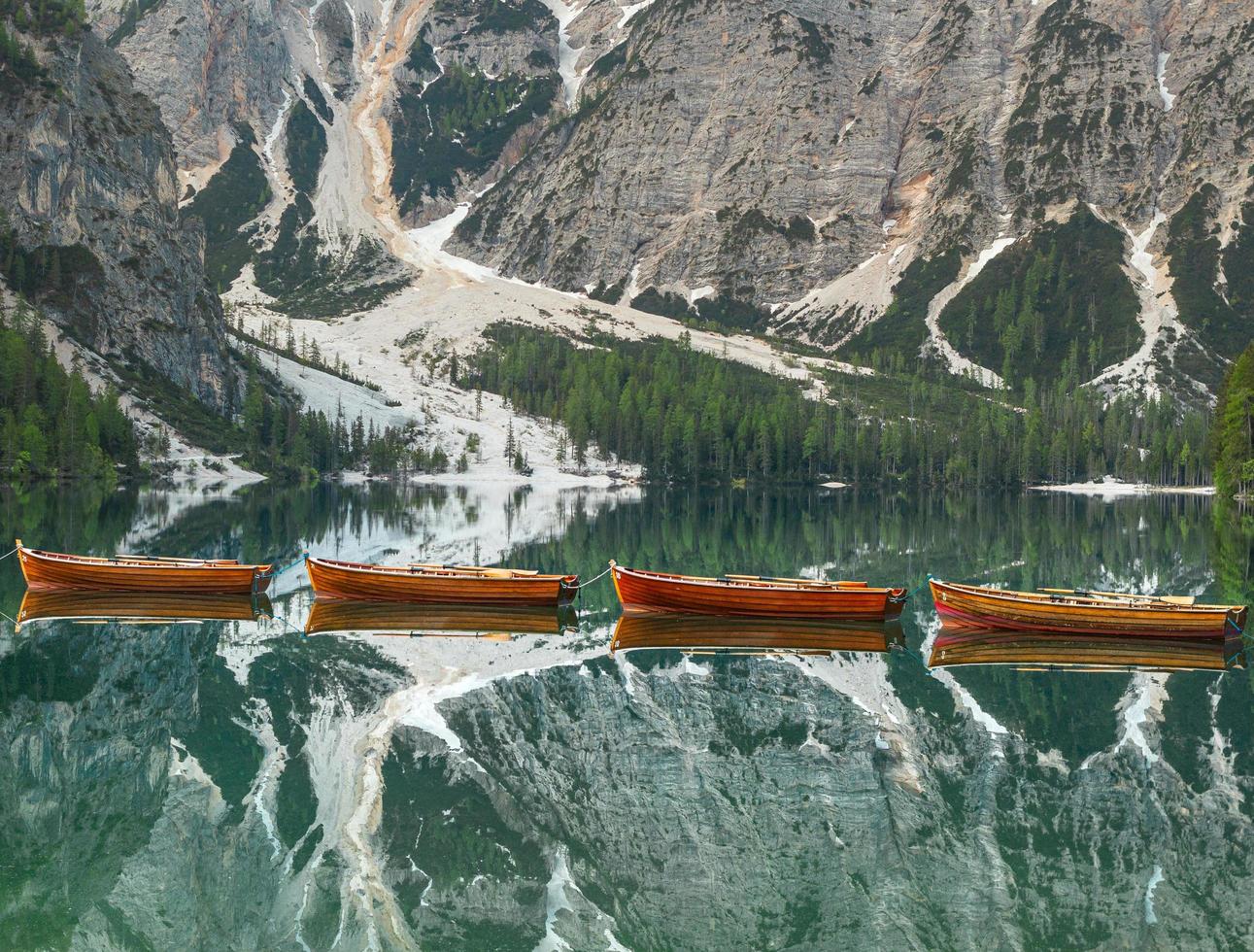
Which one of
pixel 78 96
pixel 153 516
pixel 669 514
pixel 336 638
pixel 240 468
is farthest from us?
pixel 78 96

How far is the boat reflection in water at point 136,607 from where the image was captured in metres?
37.2

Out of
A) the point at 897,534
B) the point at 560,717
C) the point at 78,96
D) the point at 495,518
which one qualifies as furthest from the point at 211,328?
the point at 560,717

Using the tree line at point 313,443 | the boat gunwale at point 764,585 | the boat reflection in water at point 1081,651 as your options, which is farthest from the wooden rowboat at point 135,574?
the tree line at point 313,443

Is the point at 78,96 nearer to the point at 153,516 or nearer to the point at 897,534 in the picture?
the point at 153,516

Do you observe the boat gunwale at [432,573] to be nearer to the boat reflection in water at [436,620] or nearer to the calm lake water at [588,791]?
the boat reflection in water at [436,620]

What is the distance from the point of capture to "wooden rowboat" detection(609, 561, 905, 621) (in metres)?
39.3

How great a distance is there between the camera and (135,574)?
4250cm

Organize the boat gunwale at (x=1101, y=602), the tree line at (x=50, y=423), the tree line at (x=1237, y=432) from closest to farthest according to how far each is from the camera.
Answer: the boat gunwale at (x=1101, y=602)
the tree line at (x=1237, y=432)
the tree line at (x=50, y=423)

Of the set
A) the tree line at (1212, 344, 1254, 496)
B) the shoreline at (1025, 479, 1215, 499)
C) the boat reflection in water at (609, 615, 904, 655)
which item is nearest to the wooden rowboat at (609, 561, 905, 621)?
the boat reflection in water at (609, 615, 904, 655)

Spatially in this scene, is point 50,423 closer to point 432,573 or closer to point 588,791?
point 432,573

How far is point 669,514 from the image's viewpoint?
99312mm

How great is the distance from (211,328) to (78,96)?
41.5 metres

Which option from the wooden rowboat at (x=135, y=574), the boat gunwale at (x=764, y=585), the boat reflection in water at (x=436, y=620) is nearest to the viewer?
the boat reflection in water at (x=436, y=620)

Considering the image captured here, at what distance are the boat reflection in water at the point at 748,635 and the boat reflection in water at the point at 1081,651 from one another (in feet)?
7.19
